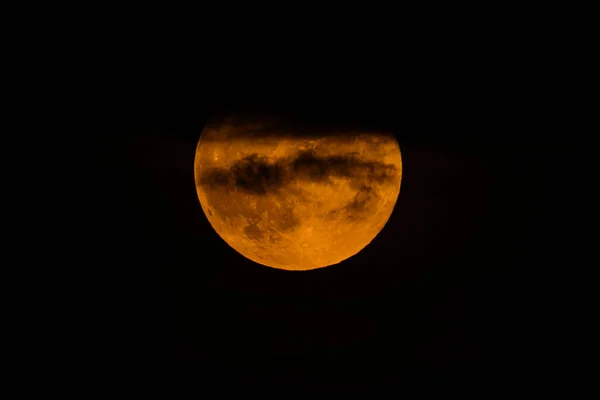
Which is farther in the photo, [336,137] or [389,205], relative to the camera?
[389,205]

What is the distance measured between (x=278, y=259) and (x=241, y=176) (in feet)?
1.01

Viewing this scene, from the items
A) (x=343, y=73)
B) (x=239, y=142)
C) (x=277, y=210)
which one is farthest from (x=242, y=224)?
(x=343, y=73)

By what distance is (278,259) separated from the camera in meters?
1.55

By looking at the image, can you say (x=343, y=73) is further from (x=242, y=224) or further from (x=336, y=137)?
(x=242, y=224)

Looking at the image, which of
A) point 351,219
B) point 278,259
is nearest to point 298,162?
point 351,219

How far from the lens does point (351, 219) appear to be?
1458 millimetres

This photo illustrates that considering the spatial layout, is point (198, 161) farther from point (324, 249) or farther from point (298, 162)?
point (324, 249)

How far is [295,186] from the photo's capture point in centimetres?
137

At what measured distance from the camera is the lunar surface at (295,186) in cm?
138

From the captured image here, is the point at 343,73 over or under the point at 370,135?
over

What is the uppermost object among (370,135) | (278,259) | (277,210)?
(370,135)

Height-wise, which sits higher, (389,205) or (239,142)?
(239,142)

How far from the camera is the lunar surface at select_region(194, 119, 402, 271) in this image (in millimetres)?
1375

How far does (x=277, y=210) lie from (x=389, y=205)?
15.2 inches
